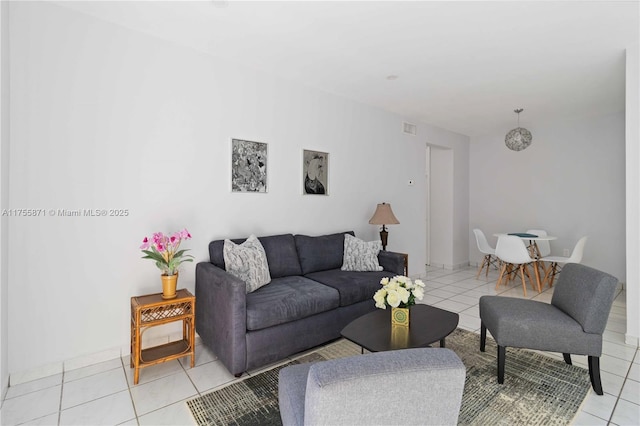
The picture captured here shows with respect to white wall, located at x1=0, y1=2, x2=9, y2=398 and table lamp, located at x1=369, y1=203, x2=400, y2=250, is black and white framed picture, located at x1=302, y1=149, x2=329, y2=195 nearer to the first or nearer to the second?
table lamp, located at x1=369, y1=203, x2=400, y2=250

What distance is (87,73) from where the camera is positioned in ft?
7.91

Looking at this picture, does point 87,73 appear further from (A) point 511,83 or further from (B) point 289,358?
(A) point 511,83

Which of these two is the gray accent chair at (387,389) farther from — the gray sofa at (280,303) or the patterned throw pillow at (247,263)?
the patterned throw pillow at (247,263)

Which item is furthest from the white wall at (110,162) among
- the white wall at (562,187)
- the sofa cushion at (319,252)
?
the white wall at (562,187)

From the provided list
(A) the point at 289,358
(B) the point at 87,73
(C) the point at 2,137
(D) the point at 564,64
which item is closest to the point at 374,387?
(A) the point at 289,358

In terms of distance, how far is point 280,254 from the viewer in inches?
125

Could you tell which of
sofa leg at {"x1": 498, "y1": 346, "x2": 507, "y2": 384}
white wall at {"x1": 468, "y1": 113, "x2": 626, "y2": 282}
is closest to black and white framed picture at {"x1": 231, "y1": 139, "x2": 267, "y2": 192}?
sofa leg at {"x1": 498, "y1": 346, "x2": 507, "y2": 384}

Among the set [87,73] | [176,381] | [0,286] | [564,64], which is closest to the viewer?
[0,286]

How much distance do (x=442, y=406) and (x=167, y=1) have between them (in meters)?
2.83

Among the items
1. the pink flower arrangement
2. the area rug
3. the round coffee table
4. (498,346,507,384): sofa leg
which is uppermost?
the pink flower arrangement

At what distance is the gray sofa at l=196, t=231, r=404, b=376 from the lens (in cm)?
225

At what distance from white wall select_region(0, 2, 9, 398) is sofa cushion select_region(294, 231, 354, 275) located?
227 centimetres

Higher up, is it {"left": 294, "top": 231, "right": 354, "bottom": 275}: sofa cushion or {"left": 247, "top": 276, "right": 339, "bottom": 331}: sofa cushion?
{"left": 294, "top": 231, "right": 354, "bottom": 275}: sofa cushion

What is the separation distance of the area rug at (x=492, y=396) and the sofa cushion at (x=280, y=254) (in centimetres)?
87
